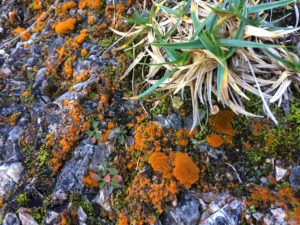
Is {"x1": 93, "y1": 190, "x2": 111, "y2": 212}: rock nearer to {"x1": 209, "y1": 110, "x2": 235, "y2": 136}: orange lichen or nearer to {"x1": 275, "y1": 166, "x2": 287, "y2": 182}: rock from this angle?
{"x1": 209, "y1": 110, "x2": 235, "y2": 136}: orange lichen

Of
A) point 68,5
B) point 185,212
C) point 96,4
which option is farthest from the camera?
point 68,5

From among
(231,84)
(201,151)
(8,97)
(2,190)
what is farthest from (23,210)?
(231,84)

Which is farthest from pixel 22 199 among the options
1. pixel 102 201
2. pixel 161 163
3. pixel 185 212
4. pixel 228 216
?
pixel 228 216

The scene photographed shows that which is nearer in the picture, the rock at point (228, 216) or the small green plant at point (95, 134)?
the rock at point (228, 216)

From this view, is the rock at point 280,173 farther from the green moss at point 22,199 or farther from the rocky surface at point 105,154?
the green moss at point 22,199

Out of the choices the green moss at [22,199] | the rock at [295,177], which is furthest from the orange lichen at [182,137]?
the green moss at [22,199]

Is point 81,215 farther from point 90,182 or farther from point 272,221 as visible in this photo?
point 272,221

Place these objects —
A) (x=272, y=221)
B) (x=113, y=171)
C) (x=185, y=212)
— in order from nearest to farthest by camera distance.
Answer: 1. (x=272, y=221)
2. (x=185, y=212)
3. (x=113, y=171)

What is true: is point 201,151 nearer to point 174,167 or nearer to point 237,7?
point 174,167
